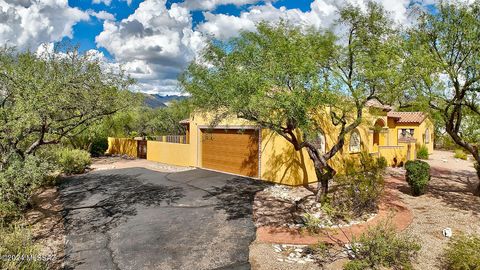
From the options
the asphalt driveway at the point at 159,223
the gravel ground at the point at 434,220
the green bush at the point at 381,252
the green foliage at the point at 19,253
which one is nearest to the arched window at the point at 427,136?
the gravel ground at the point at 434,220

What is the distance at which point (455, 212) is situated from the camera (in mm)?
10922

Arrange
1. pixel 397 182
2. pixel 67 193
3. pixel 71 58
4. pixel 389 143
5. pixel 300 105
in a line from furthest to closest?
pixel 389 143
pixel 397 182
pixel 67 193
pixel 71 58
pixel 300 105

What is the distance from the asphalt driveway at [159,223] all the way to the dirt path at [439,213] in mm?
4830

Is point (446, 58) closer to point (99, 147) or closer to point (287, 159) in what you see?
point (287, 159)

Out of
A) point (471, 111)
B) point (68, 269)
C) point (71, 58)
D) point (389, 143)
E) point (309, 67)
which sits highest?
point (71, 58)

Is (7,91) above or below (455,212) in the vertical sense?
above

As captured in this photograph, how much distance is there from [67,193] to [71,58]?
7095mm

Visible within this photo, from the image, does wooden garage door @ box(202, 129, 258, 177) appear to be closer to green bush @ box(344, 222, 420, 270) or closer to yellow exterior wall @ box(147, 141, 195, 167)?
yellow exterior wall @ box(147, 141, 195, 167)

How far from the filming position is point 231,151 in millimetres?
18688

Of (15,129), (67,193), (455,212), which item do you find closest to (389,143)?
(455,212)

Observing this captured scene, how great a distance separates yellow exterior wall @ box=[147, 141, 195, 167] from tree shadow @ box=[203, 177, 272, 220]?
5889 millimetres

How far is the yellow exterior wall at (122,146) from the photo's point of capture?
28880 mm

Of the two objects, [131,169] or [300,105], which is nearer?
[300,105]

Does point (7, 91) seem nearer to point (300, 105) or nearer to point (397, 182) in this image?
point (300, 105)
